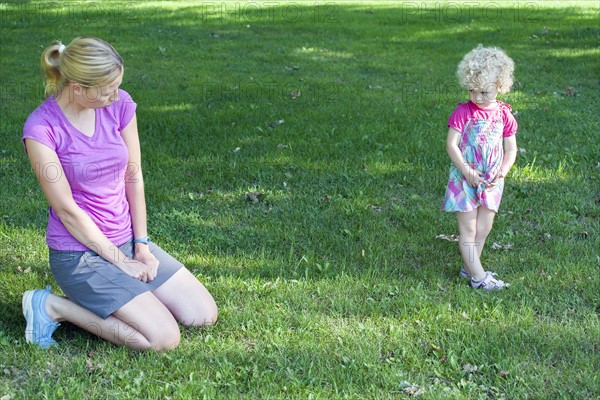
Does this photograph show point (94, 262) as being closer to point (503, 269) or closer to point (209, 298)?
point (209, 298)

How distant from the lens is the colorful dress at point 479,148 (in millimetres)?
4340

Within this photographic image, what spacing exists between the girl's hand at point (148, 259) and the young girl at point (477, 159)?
166 centimetres

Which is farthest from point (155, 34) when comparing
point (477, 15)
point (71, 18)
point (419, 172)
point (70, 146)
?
point (70, 146)

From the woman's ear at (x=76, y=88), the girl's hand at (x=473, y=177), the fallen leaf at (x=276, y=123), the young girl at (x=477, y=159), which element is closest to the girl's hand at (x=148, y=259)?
the woman's ear at (x=76, y=88)

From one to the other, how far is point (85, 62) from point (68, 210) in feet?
2.42

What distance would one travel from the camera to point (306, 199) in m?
5.69

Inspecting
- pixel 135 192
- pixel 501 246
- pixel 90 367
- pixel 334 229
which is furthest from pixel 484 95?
pixel 90 367

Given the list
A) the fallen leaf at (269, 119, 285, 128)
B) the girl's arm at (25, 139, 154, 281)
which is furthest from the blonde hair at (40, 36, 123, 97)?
the fallen leaf at (269, 119, 285, 128)

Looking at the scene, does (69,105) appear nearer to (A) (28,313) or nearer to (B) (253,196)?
(A) (28,313)

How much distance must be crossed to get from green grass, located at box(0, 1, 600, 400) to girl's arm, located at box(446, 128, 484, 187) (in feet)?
2.07

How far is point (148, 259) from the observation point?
418 centimetres

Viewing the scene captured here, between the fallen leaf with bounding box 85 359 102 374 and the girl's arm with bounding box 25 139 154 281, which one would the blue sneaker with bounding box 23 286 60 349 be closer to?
the fallen leaf with bounding box 85 359 102 374

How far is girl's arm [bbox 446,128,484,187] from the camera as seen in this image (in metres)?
4.30

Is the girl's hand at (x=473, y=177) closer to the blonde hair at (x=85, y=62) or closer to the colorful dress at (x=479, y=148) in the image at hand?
the colorful dress at (x=479, y=148)
